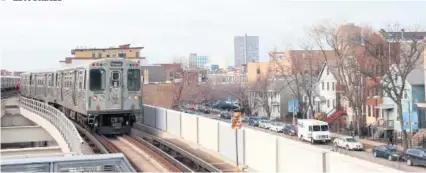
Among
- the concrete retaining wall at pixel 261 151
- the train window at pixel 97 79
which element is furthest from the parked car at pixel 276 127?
the concrete retaining wall at pixel 261 151

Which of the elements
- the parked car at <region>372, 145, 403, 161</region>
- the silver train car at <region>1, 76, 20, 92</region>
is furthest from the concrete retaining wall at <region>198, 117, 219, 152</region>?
the silver train car at <region>1, 76, 20, 92</region>

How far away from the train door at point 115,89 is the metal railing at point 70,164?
13.2 m

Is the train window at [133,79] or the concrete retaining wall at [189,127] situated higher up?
the train window at [133,79]

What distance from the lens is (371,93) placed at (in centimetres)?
4097

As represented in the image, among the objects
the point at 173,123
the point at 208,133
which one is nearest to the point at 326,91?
the point at 173,123

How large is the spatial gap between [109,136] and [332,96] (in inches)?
1203

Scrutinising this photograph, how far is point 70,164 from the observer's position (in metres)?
7.38

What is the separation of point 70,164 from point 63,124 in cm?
1250

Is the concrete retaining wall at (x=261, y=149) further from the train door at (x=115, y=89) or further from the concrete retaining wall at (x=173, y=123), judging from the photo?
the train door at (x=115, y=89)

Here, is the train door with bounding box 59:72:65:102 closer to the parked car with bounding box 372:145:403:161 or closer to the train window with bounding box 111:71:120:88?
the train window with bounding box 111:71:120:88

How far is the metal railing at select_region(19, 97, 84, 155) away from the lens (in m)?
15.5

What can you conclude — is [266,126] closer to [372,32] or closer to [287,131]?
[287,131]

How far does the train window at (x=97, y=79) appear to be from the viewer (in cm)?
2033

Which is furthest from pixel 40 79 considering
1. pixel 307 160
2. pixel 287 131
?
pixel 307 160
